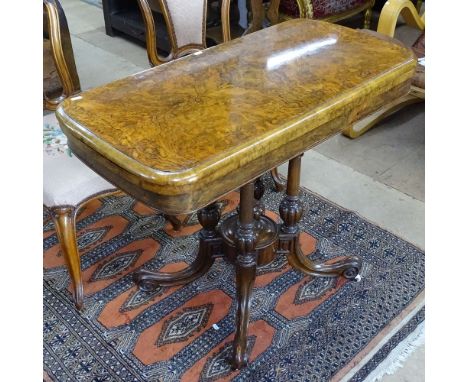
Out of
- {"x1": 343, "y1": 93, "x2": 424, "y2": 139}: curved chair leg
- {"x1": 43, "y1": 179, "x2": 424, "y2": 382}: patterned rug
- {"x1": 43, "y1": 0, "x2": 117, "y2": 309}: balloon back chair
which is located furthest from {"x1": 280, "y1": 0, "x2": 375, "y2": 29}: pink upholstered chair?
{"x1": 43, "y1": 0, "x2": 117, "y2": 309}: balloon back chair

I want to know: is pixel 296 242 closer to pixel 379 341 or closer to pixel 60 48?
pixel 379 341

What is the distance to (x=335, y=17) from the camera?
3.16 meters

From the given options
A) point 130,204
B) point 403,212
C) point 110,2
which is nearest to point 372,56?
point 403,212

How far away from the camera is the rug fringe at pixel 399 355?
4.84 ft

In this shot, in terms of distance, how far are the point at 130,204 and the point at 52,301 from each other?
0.59 m

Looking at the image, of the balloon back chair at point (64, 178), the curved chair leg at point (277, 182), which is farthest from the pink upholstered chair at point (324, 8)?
the balloon back chair at point (64, 178)

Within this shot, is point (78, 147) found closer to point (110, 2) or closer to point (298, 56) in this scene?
point (298, 56)

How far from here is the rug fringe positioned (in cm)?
147

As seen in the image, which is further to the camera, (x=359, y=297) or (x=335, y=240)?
(x=335, y=240)

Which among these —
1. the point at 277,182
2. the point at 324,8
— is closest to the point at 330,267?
the point at 277,182

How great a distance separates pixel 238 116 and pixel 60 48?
91 cm

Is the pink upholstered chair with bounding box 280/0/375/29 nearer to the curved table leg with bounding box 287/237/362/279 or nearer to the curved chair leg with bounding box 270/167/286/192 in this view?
the curved chair leg with bounding box 270/167/286/192

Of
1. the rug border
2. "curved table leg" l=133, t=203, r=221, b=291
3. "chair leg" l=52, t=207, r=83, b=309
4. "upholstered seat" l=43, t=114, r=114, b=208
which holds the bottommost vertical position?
the rug border

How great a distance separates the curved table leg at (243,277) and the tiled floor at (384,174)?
0.44 meters
